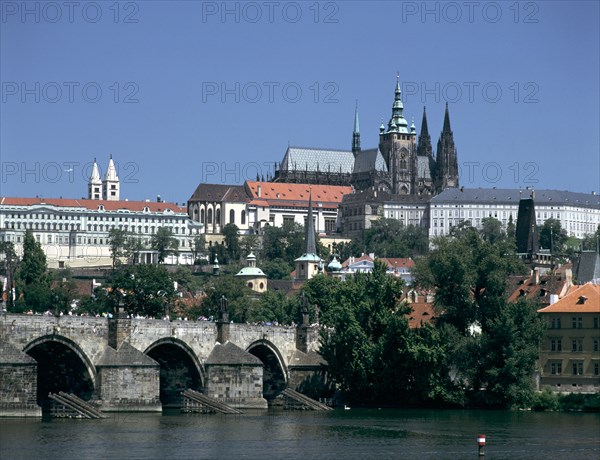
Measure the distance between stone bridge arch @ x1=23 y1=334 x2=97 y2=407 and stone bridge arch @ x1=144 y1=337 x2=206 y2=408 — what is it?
6900 mm

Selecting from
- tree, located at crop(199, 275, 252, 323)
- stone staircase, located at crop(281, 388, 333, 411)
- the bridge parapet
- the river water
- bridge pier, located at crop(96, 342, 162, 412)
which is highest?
tree, located at crop(199, 275, 252, 323)

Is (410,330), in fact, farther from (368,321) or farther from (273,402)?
(273,402)

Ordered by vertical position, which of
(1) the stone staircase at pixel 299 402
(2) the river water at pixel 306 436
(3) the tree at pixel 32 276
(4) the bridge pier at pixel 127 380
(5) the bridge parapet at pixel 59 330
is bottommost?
(2) the river water at pixel 306 436

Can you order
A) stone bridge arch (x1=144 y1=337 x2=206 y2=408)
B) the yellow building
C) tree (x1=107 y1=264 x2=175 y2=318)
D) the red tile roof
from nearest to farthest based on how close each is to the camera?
stone bridge arch (x1=144 y1=337 x2=206 y2=408), the yellow building, the red tile roof, tree (x1=107 y1=264 x2=175 y2=318)

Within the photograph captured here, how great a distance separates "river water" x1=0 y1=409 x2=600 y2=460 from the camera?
235 feet

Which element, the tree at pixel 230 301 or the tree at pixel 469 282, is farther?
the tree at pixel 230 301

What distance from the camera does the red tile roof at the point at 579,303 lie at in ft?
326

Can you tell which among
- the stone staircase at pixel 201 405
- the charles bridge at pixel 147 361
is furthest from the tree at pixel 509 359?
the stone staircase at pixel 201 405

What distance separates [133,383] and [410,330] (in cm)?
1787

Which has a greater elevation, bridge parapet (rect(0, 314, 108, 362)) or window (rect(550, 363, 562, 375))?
bridge parapet (rect(0, 314, 108, 362))

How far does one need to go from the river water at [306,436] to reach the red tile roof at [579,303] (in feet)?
28.9

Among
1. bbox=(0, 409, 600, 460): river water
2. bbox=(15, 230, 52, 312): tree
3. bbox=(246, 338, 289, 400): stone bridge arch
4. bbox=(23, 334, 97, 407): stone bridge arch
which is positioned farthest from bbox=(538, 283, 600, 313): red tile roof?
bbox=(15, 230, 52, 312): tree

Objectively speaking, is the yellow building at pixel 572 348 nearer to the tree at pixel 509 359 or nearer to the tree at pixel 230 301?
the tree at pixel 509 359

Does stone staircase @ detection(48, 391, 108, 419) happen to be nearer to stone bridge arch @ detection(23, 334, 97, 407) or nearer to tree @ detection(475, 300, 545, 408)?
stone bridge arch @ detection(23, 334, 97, 407)
